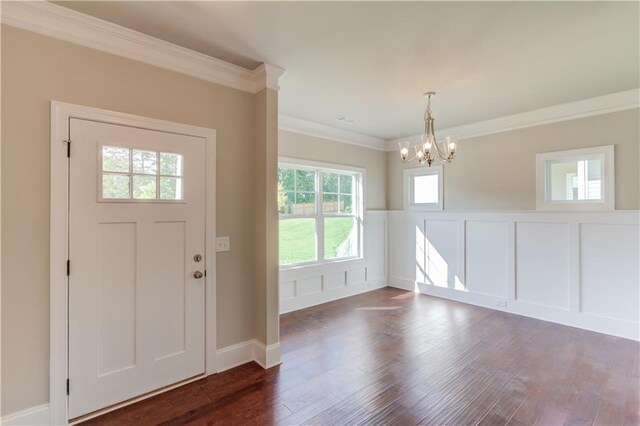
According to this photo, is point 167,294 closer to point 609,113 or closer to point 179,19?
point 179,19

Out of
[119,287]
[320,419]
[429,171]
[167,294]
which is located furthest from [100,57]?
[429,171]

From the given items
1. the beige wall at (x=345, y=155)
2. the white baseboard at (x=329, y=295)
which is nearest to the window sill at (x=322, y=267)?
the white baseboard at (x=329, y=295)

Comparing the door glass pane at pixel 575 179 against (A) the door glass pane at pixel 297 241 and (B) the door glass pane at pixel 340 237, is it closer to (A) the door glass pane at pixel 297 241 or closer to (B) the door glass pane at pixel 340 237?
(B) the door glass pane at pixel 340 237

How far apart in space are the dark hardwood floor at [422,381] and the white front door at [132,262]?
0.26 metres

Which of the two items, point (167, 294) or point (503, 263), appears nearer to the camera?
point (167, 294)

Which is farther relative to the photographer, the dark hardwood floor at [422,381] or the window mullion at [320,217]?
the window mullion at [320,217]

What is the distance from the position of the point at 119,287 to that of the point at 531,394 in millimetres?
3219

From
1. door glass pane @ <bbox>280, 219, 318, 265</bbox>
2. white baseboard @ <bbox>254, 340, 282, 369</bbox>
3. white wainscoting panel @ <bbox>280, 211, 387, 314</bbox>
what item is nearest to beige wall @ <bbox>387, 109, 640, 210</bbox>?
white wainscoting panel @ <bbox>280, 211, 387, 314</bbox>

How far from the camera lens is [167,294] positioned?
94.6 inches

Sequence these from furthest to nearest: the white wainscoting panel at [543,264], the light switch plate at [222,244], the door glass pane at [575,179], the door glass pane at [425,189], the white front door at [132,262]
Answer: the door glass pane at [425,189], the white wainscoting panel at [543,264], the door glass pane at [575,179], the light switch plate at [222,244], the white front door at [132,262]

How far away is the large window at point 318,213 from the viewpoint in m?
4.26

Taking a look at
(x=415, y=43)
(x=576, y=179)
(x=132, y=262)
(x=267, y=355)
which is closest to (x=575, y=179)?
(x=576, y=179)

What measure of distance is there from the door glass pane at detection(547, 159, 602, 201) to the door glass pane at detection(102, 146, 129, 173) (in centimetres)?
476

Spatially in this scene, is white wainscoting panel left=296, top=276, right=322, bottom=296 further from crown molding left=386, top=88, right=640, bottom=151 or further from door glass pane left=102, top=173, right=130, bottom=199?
crown molding left=386, top=88, right=640, bottom=151
